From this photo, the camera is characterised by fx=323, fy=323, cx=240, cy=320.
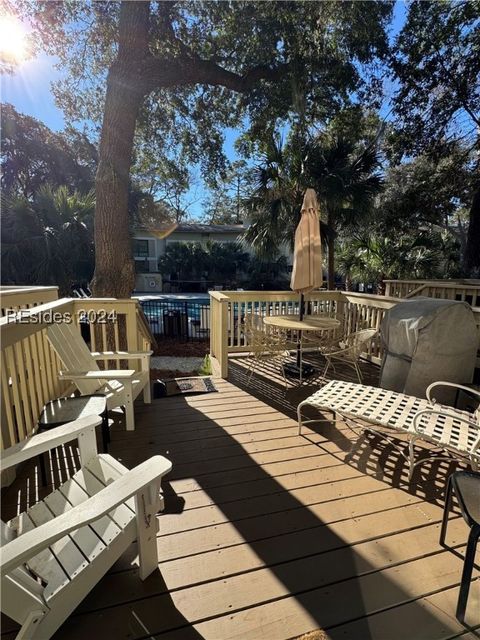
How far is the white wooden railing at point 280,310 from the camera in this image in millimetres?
4387

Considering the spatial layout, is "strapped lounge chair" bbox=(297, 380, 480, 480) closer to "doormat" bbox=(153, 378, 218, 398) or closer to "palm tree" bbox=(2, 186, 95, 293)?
"doormat" bbox=(153, 378, 218, 398)

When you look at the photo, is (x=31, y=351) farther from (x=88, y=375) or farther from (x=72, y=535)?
(x=72, y=535)

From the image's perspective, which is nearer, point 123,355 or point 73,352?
point 73,352

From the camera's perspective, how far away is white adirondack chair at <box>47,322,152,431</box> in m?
2.74

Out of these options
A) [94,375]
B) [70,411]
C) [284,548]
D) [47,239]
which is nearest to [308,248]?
[94,375]

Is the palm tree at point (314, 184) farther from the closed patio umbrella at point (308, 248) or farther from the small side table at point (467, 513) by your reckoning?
the small side table at point (467, 513)

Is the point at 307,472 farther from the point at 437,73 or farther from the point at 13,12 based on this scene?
the point at 437,73

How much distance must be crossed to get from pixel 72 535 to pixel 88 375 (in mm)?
1494

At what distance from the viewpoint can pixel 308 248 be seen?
4.11m

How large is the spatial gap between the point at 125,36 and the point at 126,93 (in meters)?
0.84

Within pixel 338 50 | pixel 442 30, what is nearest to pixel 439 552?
pixel 338 50

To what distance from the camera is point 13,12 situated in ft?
17.6

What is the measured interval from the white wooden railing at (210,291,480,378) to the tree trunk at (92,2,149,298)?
1913 millimetres

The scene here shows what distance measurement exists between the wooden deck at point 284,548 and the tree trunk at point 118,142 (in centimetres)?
351
